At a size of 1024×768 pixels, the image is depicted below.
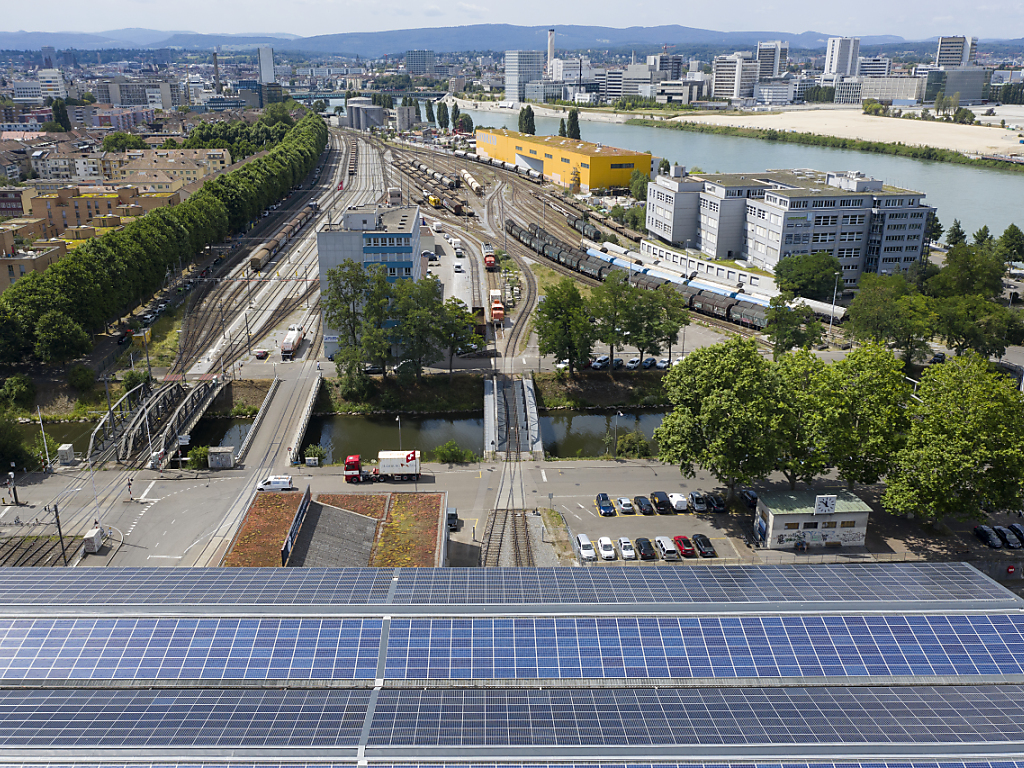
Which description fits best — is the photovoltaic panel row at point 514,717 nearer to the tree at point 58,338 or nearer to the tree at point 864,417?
the tree at point 864,417

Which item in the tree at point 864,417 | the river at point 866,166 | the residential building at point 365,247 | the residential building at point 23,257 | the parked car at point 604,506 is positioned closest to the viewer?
the tree at point 864,417

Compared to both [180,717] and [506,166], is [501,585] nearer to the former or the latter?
[180,717]

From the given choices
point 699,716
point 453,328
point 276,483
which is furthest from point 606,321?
point 699,716

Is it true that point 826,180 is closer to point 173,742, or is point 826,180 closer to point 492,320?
point 492,320

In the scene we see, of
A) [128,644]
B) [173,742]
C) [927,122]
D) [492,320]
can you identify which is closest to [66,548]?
[128,644]

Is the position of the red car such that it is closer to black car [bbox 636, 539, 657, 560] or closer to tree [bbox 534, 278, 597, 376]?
black car [bbox 636, 539, 657, 560]

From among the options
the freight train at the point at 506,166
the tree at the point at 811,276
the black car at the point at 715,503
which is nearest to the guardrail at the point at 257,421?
the black car at the point at 715,503
